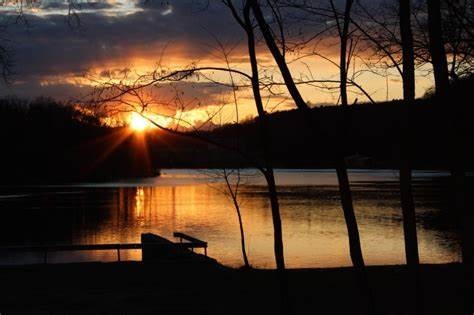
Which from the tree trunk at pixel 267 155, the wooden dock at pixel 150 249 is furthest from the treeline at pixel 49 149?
the tree trunk at pixel 267 155

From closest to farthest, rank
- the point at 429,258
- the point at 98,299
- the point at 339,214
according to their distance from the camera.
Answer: the point at 98,299, the point at 429,258, the point at 339,214

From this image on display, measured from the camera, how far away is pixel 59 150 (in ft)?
425

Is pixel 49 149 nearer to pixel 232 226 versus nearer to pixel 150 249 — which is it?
pixel 232 226

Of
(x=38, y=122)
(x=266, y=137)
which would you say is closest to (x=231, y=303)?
(x=266, y=137)

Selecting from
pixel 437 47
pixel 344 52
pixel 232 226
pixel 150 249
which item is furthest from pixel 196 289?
pixel 232 226

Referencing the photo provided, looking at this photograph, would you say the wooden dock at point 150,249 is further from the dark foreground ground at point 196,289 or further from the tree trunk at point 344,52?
the tree trunk at point 344,52

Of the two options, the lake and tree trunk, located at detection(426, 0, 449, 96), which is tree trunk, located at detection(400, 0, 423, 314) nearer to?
tree trunk, located at detection(426, 0, 449, 96)

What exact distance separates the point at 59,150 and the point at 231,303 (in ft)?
402

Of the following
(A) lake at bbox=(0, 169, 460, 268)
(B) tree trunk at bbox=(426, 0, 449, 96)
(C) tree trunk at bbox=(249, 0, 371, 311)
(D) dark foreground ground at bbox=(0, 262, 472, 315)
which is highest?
(B) tree trunk at bbox=(426, 0, 449, 96)

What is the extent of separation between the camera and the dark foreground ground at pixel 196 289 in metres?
11.6

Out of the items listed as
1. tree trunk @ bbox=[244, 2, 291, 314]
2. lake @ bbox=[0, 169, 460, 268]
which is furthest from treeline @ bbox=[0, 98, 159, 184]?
tree trunk @ bbox=[244, 2, 291, 314]

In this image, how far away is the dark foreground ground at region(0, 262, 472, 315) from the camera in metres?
11.6

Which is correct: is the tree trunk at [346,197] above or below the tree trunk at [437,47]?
below

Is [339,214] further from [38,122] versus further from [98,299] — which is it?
[38,122]
